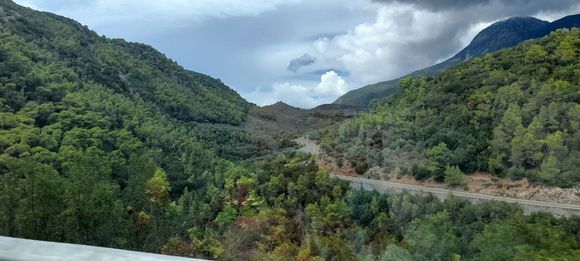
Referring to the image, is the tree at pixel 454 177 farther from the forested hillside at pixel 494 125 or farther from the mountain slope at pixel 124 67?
the mountain slope at pixel 124 67

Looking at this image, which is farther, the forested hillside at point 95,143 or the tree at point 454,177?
the tree at point 454,177

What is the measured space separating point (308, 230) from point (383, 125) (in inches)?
Answer: 542

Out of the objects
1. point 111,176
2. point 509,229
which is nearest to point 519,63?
point 111,176

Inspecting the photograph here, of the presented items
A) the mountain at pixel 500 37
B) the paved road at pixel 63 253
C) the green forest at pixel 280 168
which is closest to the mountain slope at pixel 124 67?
the green forest at pixel 280 168

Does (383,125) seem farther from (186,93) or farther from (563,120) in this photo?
(186,93)

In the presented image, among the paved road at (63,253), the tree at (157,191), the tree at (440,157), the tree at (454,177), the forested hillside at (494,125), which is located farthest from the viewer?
the tree at (440,157)

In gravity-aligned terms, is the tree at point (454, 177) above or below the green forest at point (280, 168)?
below

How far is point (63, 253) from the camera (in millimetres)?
1371

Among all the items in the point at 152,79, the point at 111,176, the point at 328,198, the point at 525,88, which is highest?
the point at 152,79

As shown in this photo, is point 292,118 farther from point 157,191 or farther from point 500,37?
point 157,191

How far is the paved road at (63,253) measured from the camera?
1354 mm

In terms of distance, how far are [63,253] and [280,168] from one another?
49.4 feet

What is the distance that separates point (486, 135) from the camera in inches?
620

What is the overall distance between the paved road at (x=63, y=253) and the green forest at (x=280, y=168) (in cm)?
178
